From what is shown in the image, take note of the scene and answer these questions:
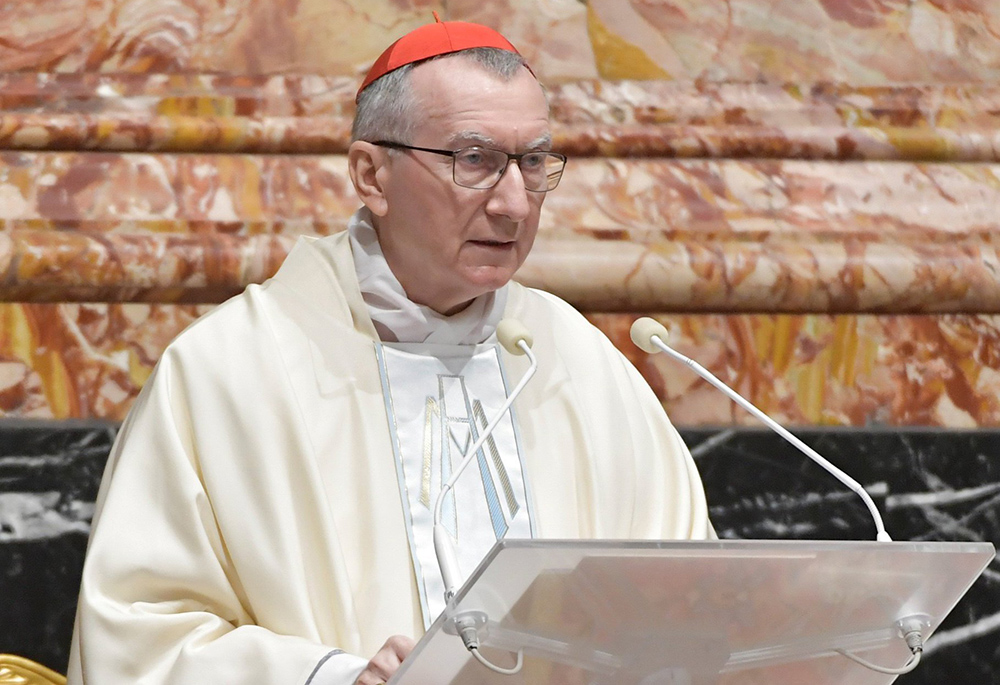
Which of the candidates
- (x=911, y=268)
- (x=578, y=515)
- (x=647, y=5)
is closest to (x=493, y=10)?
(x=647, y=5)

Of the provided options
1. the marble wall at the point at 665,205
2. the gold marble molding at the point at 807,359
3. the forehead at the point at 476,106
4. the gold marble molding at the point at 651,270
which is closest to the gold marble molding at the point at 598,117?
the marble wall at the point at 665,205

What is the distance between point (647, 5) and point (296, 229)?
3.99 feet

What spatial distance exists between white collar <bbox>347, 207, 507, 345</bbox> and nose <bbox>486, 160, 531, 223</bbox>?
268 millimetres

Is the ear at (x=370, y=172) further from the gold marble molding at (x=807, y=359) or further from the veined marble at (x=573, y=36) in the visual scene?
the veined marble at (x=573, y=36)

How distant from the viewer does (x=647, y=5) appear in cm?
413

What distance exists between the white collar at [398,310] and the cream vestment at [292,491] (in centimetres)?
3

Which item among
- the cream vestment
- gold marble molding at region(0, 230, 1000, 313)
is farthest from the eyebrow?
gold marble molding at region(0, 230, 1000, 313)

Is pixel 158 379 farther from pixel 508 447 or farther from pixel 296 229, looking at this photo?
pixel 296 229

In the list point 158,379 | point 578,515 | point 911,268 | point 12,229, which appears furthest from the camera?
point 911,268

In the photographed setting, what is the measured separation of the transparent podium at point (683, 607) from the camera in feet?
6.24

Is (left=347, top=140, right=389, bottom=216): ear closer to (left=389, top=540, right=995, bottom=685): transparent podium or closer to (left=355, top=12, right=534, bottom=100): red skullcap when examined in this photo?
(left=355, top=12, right=534, bottom=100): red skullcap

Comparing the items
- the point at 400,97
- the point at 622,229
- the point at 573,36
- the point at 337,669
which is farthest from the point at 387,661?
the point at 573,36

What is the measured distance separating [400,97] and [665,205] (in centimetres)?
124

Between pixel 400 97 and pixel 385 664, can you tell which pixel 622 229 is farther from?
pixel 385 664
